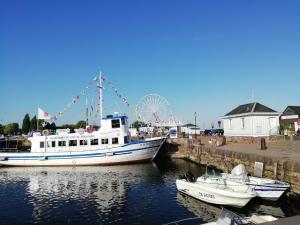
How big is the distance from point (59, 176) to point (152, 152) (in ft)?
41.6

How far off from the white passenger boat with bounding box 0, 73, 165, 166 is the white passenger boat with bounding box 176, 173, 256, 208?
707 inches

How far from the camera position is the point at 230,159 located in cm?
2973

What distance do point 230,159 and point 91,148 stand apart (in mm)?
17832

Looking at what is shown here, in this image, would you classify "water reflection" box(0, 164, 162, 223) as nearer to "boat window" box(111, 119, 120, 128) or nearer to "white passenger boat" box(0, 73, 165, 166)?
"white passenger boat" box(0, 73, 165, 166)

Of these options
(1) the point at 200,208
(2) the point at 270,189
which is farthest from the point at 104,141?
(2) the point at 270,189

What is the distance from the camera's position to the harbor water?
17.3 metres

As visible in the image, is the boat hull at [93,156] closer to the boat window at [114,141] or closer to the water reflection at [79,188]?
the boat window at [114,141]

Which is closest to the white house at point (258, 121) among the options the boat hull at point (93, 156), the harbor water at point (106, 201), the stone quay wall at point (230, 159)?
the stone quay wall at point (230, 159)

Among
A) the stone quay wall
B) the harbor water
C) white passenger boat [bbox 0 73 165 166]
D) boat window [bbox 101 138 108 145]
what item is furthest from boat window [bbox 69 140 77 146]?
the stone quay wall

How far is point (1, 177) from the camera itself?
3256 cm

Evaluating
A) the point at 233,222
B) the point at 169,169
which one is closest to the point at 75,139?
the point at 169,169

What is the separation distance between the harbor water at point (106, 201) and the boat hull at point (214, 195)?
14.9 inches

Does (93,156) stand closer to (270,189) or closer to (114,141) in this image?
(114,141)

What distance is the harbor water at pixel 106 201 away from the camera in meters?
17.3
